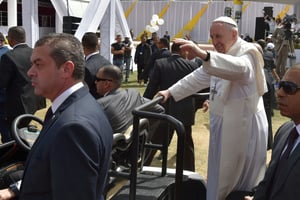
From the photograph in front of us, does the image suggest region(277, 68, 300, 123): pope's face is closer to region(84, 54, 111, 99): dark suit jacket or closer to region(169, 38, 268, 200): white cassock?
region(169, 38, 268, 200): white cassock

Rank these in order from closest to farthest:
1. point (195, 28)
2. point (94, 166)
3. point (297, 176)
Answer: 1. point (94, 166)
2. point (297, 176)
3. point (195, 28)

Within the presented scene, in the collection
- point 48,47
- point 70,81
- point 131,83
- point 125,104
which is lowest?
point 131,83

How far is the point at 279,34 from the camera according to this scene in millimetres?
15516

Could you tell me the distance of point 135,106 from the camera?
13.3ft

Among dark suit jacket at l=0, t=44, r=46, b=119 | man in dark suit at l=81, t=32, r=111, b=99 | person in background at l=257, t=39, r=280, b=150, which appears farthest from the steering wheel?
person in background at l=257, t=39, r=280, b=150

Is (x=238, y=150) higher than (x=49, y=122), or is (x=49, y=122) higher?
(x=49, y=122)

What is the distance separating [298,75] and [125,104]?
1.93 metres

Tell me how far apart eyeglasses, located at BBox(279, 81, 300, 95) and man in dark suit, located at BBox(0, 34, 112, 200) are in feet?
3.02

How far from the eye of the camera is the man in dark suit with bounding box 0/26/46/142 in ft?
18.4

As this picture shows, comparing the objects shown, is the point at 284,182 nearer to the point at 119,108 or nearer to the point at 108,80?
the point at 119,108

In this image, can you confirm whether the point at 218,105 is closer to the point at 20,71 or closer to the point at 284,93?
the point at 284,93

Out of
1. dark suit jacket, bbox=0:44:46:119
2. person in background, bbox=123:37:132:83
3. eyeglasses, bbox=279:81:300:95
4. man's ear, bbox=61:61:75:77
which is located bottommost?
person in background, bbox=123:37:132:83

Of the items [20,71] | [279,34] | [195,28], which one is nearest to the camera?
[20,71]

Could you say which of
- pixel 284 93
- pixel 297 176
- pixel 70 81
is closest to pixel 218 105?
pixel 284 93
